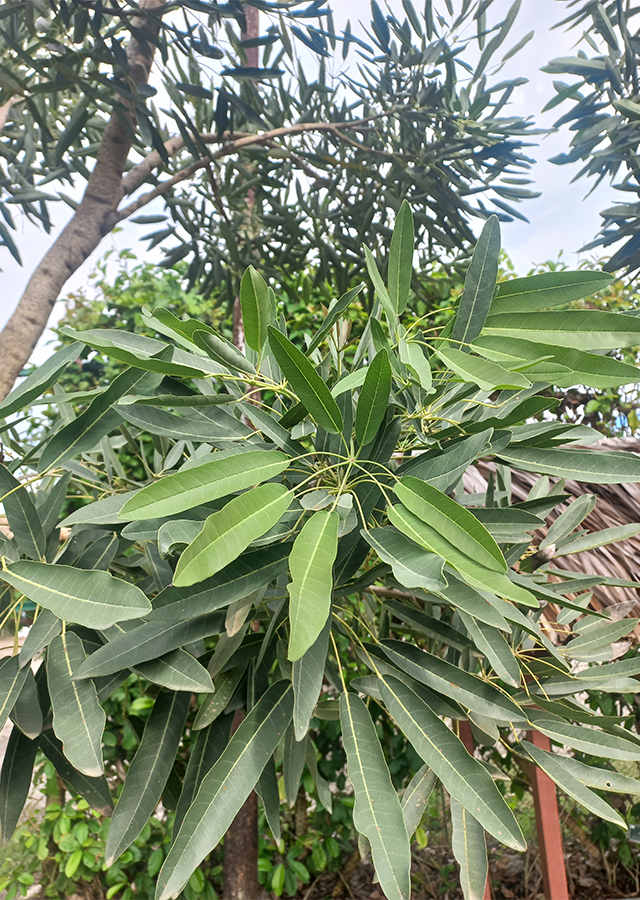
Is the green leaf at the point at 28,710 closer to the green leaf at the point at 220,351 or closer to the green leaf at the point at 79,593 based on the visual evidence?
the green leaf at the point at 79,593

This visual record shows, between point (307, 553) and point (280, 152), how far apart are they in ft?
6.65

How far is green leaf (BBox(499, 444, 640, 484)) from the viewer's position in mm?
454

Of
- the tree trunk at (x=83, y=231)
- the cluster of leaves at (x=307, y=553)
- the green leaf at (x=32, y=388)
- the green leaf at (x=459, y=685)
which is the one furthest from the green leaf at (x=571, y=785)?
the tree trunk at (x=83, y=231)

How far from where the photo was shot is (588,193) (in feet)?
6.74

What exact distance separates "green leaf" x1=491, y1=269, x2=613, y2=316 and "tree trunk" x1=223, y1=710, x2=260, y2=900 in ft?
3.31

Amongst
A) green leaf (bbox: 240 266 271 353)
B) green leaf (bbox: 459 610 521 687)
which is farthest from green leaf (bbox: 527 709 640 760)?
green leaf (bbox: 240 266 271 353)

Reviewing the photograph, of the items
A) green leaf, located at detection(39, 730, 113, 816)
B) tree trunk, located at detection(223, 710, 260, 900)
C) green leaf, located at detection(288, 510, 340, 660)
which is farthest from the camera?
tree trunk, located at detection(223, 710, 260, 900)

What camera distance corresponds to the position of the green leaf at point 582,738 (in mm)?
529

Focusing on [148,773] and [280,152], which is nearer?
[148,773]

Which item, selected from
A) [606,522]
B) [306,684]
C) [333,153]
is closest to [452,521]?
[306,684]

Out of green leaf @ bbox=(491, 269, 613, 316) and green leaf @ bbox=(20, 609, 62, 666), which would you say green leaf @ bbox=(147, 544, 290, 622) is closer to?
green leaf @ bbox=(20, 609, 62, 666)

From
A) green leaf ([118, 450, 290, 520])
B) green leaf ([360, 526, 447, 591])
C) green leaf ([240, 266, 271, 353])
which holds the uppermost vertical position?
green leaf ([240, 266, 271, 353])

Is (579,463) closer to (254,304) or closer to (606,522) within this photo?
(254,304)

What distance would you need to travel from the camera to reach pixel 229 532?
1.04 feet
